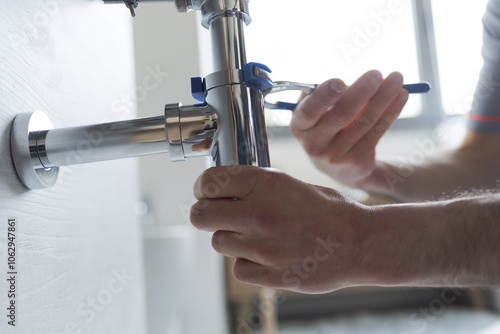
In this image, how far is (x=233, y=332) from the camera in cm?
171

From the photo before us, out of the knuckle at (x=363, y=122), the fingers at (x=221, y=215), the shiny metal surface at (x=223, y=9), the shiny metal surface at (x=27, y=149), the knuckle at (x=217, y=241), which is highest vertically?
the shiny metal surface at (x=223, y=9)

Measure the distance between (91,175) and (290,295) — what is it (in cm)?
148

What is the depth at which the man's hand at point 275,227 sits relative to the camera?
0.26 metres

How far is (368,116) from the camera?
0.49 metres

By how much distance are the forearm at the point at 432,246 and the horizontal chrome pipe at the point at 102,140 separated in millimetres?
164

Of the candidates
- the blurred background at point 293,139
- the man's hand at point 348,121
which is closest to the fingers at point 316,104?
the man's hand at point 348,121

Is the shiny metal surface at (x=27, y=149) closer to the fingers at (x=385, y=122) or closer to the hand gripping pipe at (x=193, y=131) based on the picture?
the hand gripping pipe at (x=193, y=131)

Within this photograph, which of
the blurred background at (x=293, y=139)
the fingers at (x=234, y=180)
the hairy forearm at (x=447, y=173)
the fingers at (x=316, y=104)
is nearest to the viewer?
the fingers at (x=234, y=180)

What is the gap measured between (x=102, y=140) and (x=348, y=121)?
30 cm

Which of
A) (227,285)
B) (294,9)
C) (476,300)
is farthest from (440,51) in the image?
(227,285)

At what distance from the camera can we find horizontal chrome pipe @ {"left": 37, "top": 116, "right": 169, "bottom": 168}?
262 mm

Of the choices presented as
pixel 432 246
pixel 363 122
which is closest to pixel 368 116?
pixel 363 122

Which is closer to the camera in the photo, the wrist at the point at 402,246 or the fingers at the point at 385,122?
the wrist at the point at 402,246

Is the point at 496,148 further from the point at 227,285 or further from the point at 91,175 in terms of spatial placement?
the point at 227,285
